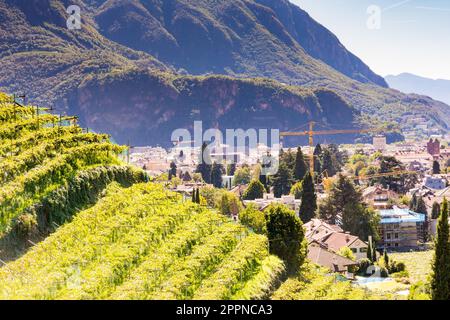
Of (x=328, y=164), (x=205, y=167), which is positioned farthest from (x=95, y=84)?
(x=328, y=164)

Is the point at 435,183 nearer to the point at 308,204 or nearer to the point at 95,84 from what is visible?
the point at 308,204

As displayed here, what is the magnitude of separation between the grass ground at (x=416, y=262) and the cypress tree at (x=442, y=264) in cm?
1454

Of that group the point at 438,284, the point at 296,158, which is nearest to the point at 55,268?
the point at 438,284

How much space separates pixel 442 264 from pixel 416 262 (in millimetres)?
24051

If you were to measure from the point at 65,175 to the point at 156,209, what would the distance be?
170cm

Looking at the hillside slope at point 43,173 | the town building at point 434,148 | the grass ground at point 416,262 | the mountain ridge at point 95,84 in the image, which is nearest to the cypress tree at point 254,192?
the grass ground at point 416,262

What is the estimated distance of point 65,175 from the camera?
12281mm

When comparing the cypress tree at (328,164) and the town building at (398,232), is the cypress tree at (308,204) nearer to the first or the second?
the town building at (398,232)

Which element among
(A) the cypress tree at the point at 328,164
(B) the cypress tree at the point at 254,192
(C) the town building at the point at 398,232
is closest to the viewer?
(C) the town building at the point at 398,232

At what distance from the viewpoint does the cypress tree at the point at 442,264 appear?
49.4 feet

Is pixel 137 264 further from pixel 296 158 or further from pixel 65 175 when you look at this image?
pixel 296 158

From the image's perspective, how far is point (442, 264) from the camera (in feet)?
52.1

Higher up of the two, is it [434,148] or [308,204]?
[434,148]

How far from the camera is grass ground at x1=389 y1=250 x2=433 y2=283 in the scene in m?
32.6
